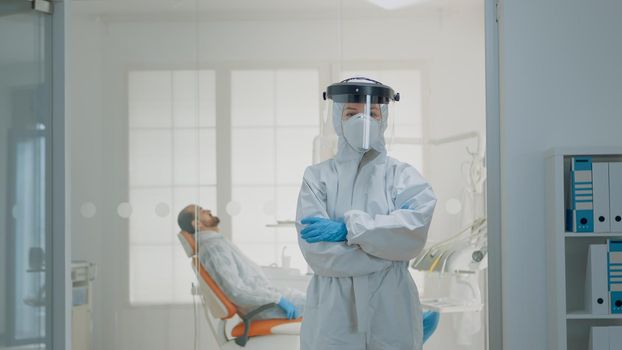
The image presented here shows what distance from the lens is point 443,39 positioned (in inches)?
143

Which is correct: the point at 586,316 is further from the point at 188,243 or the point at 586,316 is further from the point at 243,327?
the point at 188,243

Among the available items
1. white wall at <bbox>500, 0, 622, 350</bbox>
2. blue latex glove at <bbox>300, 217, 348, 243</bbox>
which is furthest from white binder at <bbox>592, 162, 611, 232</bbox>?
blue latex glove at <bbox>300, 217, 348, 243</bbox>

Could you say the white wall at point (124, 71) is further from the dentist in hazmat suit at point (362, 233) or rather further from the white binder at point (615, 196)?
the white binder at point (615, 196)

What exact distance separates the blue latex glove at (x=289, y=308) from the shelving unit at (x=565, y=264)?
125 centimetres

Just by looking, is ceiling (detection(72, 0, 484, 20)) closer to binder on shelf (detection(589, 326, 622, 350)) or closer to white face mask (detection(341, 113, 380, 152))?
white face mask (detection(341, 113, 380, 152))

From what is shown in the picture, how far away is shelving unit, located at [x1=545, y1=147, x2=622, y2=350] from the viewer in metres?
2.71

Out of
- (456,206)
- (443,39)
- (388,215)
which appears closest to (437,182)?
(456,206)

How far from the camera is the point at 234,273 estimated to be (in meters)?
3.74

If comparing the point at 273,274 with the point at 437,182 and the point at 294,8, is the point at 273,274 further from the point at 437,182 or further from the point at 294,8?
the point at 294,8

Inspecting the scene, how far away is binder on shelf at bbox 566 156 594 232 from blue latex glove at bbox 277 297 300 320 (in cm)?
145

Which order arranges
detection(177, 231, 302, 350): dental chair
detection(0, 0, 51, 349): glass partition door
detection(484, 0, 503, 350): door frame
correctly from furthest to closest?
1. detection(177, 231, 302, 350): dental chair
2. detection(484, 0, 503, 350): door frame
3. detection(0, 0, 51, 349): glass partition door

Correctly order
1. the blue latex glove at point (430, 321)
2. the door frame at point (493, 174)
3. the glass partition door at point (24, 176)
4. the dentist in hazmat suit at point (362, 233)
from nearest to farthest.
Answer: the dentist in hazmat suit at point (362, 233), the glass partition door at point (24, 176), the door frame at point (493, 174), the blue latex glove at point (430, 321)

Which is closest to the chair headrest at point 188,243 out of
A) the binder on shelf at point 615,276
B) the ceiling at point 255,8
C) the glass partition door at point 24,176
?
the glass partition door at point 24,176

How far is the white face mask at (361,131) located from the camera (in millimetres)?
2752
